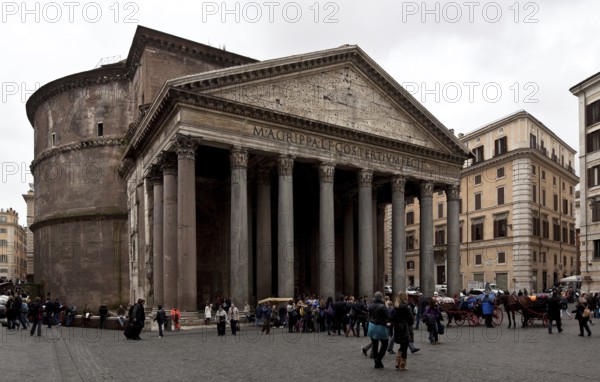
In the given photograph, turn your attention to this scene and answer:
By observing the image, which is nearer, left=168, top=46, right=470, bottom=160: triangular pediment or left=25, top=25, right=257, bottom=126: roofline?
left=168, top=46, right=470, bottom=160: triangular pediment

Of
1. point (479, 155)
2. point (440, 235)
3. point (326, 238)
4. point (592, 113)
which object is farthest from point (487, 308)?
point (440, 235)

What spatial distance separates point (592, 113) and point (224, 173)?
73.9 ft

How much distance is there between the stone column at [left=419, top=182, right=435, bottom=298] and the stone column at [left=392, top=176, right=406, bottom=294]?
4.58 feet

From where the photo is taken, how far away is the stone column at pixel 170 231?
2214cm

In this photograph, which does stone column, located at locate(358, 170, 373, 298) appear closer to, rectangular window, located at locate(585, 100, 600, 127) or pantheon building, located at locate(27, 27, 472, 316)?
pantheon building, located at locate(27, 27, 472, 316)

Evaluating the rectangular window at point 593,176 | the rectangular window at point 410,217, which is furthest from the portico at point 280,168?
the rectangular window at point 410,217

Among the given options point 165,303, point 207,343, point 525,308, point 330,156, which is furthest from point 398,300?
point 330,156

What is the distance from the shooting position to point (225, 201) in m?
30.5

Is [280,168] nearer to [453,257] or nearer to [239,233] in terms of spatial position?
[239,233]

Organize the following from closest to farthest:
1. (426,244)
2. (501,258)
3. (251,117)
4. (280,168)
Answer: (251,117)
(280,168)
(426,244)
(501,258)

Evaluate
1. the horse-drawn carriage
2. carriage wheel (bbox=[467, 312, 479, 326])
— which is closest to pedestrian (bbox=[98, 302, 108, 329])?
the horse-drawn carriage

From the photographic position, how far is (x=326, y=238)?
25.1 metres

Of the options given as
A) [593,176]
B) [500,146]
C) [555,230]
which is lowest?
[555,230]

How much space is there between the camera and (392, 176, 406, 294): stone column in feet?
93.2
